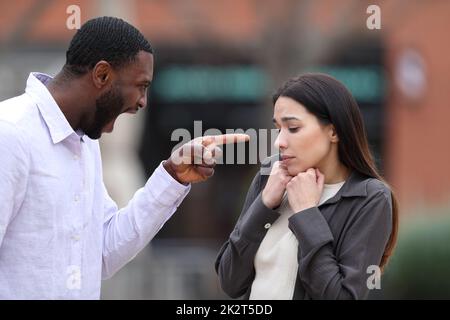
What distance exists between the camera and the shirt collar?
2857 mm

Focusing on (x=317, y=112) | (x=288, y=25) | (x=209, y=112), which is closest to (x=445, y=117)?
(x=209, y=112)

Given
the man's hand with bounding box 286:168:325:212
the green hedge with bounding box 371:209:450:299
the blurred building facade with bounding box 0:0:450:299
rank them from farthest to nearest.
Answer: the blurred building facade with bounding box 0:0:450:299 → the green hedge with bounding box 371:209:450:299 → the man's hand with bounding box 286:168:325:212

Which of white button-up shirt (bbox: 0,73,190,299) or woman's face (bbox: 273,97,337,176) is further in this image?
woman's face (bbox: 273,97,337,176)

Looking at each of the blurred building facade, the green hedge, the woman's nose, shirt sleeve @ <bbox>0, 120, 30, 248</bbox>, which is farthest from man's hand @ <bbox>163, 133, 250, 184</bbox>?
the blurred building facade

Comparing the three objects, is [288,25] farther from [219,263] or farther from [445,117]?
[219,263]

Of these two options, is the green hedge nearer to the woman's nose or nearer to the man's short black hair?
the woman's nose

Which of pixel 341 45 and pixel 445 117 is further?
pixel 445 117

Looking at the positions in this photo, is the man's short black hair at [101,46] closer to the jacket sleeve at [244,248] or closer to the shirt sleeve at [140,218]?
the shirt sleeve at [140,218]

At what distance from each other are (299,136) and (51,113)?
2.59ft

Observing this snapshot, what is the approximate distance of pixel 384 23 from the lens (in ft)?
39.3

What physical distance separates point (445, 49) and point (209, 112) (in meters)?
3.68

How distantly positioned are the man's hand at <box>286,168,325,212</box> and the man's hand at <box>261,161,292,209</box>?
0.03 m

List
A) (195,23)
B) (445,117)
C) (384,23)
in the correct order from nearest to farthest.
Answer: (195,23)
(384,23)
(445,117)

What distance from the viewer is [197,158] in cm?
302
